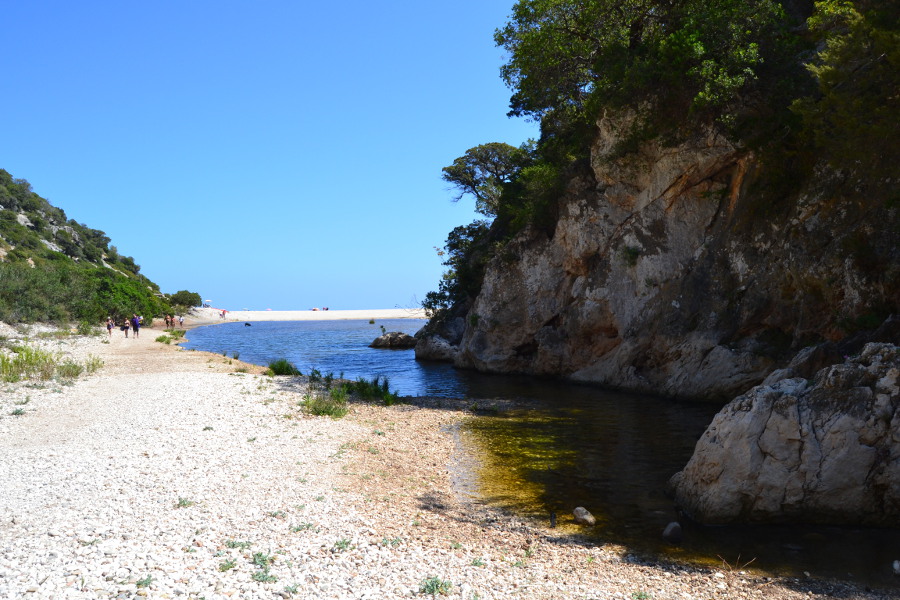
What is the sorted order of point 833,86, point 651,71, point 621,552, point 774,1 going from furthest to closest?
point 774,1 → point 651,71 → point 833,86 → point 621,552

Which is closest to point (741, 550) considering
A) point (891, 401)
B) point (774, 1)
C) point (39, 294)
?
point (891, 401)

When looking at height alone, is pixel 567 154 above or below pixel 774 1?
below

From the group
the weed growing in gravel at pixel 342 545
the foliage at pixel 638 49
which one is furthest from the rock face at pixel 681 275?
the weed growing in gravel at pixel 342 545

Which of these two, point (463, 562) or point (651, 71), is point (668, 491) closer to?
point (463, 562)

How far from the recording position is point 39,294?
44.8 metres

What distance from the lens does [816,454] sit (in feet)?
30.4

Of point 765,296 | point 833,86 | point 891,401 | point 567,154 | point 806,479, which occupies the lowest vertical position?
point 806,479

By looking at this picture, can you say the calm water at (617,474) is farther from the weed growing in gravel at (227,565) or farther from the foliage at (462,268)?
the foliage at (462,268)

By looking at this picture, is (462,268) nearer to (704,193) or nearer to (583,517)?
(704,193)

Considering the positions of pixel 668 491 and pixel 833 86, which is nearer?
pixel 668 491

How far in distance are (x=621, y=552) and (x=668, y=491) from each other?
10.1 ft

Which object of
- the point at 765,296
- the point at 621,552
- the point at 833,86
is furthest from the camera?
the point at 765,296

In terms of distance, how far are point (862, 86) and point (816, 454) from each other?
8.99 meters

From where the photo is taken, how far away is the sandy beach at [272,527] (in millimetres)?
6395
